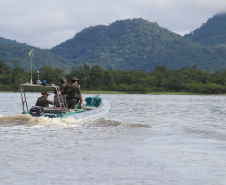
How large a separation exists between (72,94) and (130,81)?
115 m

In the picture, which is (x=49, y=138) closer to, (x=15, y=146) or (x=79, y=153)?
(x=15, y=146)

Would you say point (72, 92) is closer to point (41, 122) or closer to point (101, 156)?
point (41, 122)

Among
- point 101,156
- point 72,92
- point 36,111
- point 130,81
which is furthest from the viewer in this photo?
point 130,81

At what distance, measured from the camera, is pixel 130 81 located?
131500 millimetres

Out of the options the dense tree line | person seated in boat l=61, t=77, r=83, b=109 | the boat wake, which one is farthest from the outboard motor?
the dense tree line

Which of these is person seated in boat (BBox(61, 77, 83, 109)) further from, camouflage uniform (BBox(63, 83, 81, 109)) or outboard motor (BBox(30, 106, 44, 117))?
outboard motor (BBox(30, 106, 44, 117))

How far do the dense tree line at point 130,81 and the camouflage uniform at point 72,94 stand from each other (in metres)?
98.2

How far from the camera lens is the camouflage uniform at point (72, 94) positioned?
17.2 meters

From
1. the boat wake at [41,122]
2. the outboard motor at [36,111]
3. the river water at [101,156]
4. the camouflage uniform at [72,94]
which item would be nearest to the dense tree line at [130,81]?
the camouflage uniform at [72,94]

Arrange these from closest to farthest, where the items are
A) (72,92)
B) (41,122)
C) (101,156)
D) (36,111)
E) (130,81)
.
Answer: (101,156) → (41,122) → (36,111) → (72,92) → (130,81)

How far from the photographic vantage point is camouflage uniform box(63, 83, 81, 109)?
1716 centimetres

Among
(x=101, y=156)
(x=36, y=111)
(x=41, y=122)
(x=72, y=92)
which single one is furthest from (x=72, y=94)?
(x=101, y=156)

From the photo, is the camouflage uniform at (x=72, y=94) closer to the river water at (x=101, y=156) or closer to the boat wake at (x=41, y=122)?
the boat wake at (x=41, y=122)

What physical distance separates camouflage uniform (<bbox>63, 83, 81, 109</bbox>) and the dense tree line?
98.2 meters
